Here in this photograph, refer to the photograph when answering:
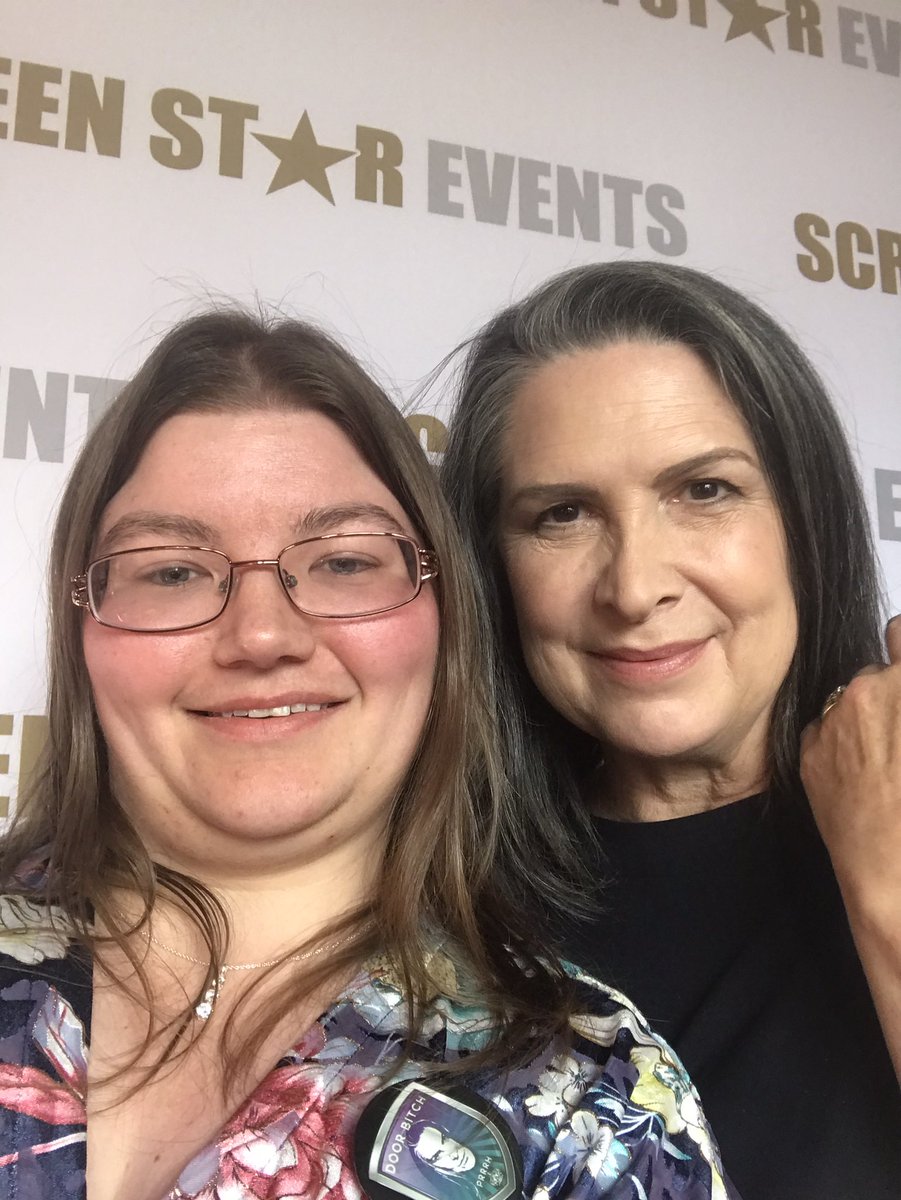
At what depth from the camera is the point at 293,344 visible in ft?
3.76

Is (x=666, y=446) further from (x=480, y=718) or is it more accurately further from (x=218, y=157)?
(x=218, y=157)

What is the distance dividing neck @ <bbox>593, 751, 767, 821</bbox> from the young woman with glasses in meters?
0.26

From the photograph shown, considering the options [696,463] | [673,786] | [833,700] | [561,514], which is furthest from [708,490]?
[673,786]

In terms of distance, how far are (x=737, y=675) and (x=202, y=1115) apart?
2.40 ft

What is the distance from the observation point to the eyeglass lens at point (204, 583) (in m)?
0.98

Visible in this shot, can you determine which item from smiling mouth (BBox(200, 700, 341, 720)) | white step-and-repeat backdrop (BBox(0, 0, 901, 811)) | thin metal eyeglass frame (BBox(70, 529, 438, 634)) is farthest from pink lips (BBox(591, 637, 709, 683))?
white step-and-repeat backdrop (BBox(0, 0, 901, 811))

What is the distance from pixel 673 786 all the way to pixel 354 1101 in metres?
0.61

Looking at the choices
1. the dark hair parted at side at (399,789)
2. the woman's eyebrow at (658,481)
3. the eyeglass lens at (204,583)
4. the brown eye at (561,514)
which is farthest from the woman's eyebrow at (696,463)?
the eyeglass lens at (204,583)

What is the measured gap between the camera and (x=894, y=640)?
3.70ft

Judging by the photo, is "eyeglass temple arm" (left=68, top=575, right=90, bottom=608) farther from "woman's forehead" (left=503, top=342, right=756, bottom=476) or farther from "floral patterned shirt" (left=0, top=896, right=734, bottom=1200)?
"woman's forehead" (left=503, top=342, right=756, bottom=476)

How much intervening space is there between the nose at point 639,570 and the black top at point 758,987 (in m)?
0.29

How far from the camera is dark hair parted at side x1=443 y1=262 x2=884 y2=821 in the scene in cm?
122

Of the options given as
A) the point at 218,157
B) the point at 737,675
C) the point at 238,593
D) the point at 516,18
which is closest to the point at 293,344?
the point at 238,593

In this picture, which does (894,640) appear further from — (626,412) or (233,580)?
(233,580)
